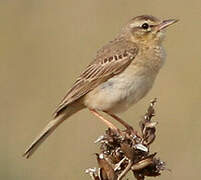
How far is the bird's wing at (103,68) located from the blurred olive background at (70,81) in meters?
0.85

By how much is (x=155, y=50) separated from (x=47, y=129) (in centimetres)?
109

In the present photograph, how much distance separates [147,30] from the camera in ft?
20.7

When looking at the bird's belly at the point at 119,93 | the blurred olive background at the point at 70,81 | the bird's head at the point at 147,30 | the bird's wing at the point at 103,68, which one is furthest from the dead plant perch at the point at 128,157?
the blurred olive background at the point at 70,81

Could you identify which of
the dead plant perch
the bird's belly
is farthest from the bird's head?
the dead plant perch

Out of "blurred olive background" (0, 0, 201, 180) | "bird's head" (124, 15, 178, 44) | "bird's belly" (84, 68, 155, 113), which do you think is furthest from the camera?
"blurred olive background" (0, 0, 201, 180)

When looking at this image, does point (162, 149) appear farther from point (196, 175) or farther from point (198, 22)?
point (198, 22)

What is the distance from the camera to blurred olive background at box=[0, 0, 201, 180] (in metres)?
6.76

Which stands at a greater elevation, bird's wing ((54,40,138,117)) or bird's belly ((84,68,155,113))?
bird's wing ((54,40,138,117))

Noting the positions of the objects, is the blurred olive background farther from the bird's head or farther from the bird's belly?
the bird's head

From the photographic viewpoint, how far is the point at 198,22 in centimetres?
883

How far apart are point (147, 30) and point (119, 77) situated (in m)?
0.62

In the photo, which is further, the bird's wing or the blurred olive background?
the blurred olive background

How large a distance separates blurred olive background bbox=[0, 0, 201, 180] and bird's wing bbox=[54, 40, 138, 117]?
85 centimetres

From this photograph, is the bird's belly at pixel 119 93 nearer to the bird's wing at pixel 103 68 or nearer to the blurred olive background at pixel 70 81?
the bird's wing at pixel 103 68
